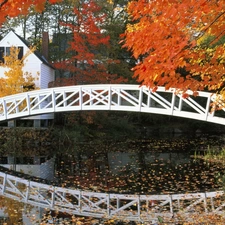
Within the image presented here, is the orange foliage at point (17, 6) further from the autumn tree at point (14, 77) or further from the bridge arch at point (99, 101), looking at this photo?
the autumn tree at point (14, 77)

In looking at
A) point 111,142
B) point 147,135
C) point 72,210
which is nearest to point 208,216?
point 72,210

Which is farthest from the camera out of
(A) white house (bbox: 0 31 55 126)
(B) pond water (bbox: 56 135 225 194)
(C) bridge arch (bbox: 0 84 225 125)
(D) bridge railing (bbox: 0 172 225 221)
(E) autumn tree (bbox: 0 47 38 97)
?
(A) white house (bbox: 0 31 55 126)

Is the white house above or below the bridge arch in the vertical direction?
above

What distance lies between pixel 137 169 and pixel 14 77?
10.5 meters

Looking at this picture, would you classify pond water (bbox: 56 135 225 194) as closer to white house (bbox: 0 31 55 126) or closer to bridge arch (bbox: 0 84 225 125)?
bridge arch (bbox: 0 84 225 125)

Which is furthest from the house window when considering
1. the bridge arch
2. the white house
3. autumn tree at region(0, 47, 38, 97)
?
the bridge arch

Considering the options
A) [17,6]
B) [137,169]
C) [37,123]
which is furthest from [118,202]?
[37,123]

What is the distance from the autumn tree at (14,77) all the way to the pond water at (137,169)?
15.3 feet

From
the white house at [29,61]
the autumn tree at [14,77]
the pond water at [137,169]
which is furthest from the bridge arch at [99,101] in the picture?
the white house at [29,61]

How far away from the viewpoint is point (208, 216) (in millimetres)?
8828

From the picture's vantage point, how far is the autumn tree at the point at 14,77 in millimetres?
23047

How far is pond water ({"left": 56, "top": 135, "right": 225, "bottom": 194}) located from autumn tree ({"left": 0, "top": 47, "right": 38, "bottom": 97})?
183 inches

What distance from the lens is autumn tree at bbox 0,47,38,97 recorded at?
75.6ft

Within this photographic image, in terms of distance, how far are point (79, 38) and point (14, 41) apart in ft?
13.4
